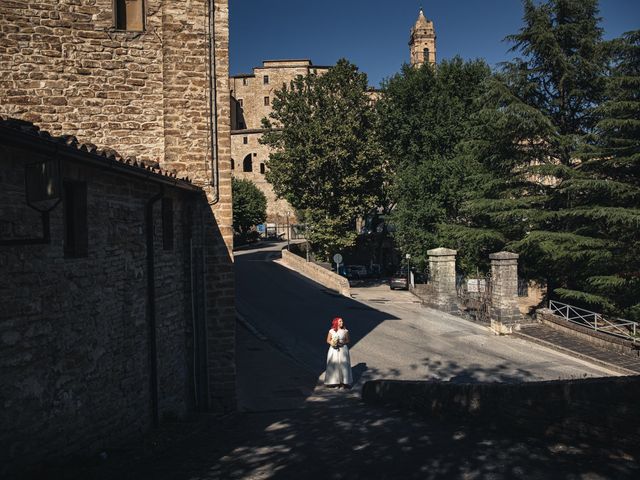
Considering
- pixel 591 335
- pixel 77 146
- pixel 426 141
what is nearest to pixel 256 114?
pixel 426 141

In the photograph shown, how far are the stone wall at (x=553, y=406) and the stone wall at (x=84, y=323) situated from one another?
415 centimetres

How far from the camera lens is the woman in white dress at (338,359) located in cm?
1159

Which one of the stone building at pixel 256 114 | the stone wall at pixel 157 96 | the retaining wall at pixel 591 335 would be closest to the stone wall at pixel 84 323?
the stone wall at pixel 157 96

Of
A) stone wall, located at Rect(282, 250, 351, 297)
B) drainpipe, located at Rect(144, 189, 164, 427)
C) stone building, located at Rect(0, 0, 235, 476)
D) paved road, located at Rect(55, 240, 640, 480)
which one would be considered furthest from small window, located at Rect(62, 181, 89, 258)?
stone wall, located at Rect(282, 250, 351, 297)

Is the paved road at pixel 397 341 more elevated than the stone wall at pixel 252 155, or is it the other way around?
the stone wall at pixel 252 155

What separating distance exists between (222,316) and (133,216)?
3257 millimetres

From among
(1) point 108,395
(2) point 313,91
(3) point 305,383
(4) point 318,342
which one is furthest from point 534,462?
(2) point 313,91

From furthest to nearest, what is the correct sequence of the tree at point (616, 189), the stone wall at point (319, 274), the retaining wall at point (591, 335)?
the stone wall at point (319, 274) < the tree at point (616, 189) < the retaining wall at point (591, 335)

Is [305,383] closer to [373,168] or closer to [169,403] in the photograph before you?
[169,403]

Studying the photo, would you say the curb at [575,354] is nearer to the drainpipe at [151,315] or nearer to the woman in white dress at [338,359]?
the woman in white dress at [338,359]

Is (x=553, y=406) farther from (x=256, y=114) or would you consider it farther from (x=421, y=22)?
(x=421, y=22)

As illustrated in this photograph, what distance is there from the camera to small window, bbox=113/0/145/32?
10.3 metres

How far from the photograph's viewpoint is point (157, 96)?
1035cm

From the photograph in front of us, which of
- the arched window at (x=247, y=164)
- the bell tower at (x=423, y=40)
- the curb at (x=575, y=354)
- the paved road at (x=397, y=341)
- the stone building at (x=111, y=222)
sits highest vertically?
the bell tower at (x=423, y=40)
